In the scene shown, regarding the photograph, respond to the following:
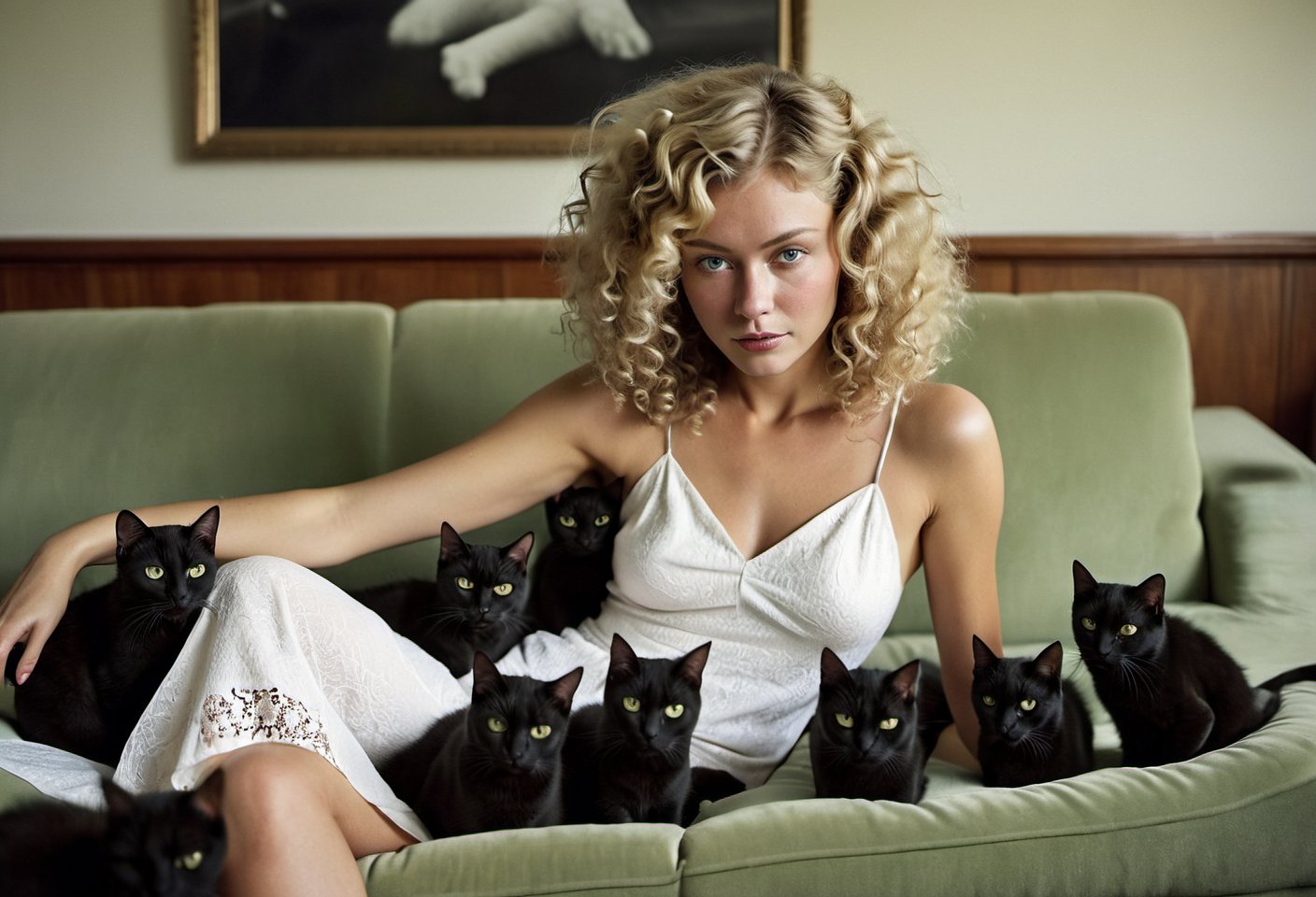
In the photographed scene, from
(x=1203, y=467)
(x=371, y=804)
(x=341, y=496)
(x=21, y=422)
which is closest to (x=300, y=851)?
(x=371, y=804)

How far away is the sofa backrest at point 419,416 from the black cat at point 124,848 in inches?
37.7

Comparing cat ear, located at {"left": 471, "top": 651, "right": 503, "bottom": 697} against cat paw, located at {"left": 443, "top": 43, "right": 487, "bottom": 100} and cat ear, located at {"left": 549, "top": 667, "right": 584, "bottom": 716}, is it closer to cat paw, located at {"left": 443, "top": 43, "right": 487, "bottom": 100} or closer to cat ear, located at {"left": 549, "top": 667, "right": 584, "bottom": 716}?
cat ear, located at {"left": 549, "top": 667, "right": 584, "bottom": 716}

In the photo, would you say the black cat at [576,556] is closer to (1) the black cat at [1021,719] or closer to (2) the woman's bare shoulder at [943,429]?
(2) the woman's bare shoulder at [943,429]

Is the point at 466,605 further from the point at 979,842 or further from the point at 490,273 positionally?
the point at 490,273

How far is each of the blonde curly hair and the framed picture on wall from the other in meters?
0.95

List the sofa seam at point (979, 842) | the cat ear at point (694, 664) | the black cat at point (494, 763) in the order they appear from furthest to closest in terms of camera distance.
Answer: the cat ear at point (694, 664)
the black cat at point (494, 763)
the sofa seam at point (979, 842)

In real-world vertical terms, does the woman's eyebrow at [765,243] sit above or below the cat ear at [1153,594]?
above

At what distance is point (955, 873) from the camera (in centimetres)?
122

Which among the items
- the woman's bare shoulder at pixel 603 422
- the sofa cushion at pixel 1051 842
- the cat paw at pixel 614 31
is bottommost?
the sofa cushion at pixel 1051 842

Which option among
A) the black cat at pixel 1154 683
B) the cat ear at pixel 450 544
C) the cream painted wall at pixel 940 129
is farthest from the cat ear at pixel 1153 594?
the cream painted wall at pixel 940 129

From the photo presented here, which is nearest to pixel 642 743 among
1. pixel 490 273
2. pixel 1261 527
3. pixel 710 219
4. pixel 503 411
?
pixel 710 219

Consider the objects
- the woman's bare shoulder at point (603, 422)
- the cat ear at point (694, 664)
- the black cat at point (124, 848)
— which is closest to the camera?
the black cat at point (124, 848)

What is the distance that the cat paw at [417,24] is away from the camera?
2512 millimetres

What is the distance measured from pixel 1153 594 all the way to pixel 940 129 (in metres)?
1.47
